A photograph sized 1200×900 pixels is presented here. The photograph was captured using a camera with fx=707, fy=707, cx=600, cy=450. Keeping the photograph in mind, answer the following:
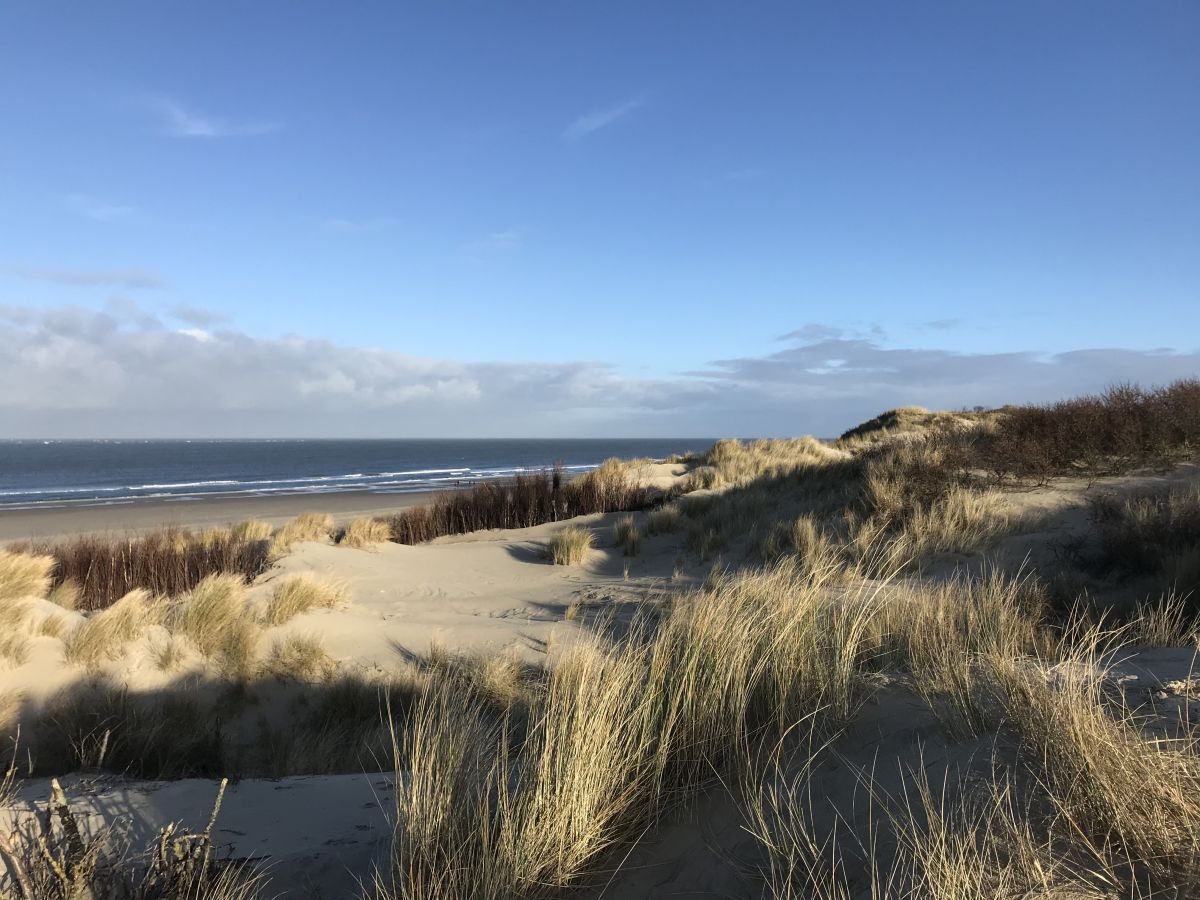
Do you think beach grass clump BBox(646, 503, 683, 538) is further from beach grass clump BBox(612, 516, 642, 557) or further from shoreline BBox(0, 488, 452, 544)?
shoreline BBox(0, 488, 452, 544)

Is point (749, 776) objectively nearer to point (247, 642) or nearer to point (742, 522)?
point (247, 642)

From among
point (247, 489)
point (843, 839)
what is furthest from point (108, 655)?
point (247, 489)

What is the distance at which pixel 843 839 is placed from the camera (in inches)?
95.7

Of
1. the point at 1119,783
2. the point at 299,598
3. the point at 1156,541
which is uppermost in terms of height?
the point at 1119,783

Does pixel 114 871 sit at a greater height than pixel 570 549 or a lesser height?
greater

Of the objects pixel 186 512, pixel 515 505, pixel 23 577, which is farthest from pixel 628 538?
pixel 186 512

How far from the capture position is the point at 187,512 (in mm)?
23562

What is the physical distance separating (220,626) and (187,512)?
64.7 ft

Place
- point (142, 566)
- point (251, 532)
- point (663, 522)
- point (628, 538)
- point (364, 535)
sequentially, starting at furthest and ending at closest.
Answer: point (364, 535) < point (251, 532) < point (663, 522) < point (628, 538) < point (142, 566)

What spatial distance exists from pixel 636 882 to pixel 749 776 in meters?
0.76

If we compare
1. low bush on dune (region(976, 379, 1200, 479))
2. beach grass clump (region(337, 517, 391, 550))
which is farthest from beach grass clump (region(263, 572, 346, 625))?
low bush on dune (region(976, 379, 1200, 479))

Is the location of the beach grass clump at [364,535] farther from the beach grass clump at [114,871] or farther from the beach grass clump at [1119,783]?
the beach grass clump at [1119,783]

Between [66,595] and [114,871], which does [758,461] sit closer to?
[66,595]

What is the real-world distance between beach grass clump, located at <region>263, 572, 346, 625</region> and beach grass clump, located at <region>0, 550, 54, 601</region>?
2.58m
